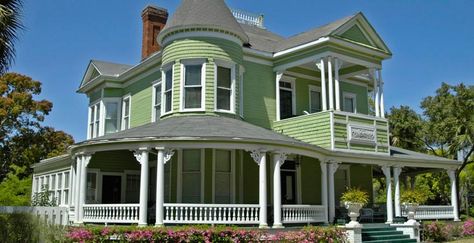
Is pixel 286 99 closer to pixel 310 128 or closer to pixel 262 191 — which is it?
pixel 310 128

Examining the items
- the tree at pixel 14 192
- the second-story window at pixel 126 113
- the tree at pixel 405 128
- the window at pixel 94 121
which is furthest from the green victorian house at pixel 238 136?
the tree at pixel 405 128

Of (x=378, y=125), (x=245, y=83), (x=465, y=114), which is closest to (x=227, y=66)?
(x=245, y=83)

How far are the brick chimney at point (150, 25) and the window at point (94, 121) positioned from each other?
12.9ft

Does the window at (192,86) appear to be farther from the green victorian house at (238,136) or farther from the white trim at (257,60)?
the white trim at (257,60)

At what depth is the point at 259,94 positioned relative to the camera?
2228 cm

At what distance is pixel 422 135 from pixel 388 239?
57.2 ft

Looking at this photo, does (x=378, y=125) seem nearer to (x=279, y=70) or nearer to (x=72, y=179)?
(x=279, y=70)

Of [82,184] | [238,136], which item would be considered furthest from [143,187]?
[238,136]

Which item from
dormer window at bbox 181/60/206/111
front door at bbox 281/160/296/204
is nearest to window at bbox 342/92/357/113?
front door at bbox 281/160/296/204

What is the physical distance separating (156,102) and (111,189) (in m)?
4.22

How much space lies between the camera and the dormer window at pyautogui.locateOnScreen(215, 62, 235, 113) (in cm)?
2061

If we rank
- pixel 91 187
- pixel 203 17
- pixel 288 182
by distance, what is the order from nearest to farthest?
pixel 203 17, pixel 288 182, pixel 91 187

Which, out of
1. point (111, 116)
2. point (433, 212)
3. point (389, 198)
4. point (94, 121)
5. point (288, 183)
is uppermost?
point (111, 116)

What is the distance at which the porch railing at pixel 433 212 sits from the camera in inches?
886
